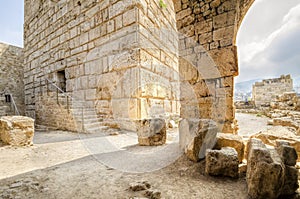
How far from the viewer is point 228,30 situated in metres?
2.69

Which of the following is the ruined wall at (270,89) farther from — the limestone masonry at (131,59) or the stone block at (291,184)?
the stone block at (291,184)

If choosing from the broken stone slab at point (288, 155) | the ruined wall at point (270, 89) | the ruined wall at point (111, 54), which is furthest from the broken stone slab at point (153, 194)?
the ruined wall at point (270, 89)

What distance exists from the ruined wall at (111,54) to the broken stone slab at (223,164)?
2.87 m

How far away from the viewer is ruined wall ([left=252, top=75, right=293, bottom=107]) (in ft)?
45.8

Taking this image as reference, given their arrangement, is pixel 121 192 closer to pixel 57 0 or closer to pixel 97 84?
pixel 97 84

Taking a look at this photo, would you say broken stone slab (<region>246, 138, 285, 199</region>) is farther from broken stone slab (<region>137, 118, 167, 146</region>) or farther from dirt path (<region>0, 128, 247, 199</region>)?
broken stone slab (<region>137, 118, 167, 146</region>)

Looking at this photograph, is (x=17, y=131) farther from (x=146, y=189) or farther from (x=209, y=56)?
(x=209, y=56)

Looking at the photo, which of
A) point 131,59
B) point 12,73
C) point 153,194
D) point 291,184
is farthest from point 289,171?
point 12,73

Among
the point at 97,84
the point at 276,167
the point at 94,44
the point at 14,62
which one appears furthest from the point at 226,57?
the point at 14,62

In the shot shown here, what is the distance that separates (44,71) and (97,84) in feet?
13.7

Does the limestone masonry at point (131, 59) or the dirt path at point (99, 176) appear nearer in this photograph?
the dirt path at point (99, 176)

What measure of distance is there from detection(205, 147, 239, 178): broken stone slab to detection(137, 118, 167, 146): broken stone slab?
5.24ft

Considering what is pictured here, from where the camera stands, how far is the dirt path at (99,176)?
154 centimetres

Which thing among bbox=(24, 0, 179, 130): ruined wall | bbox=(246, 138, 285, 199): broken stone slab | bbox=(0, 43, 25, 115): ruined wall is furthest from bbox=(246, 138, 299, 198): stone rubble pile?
bbox=(0, 43, 25, 115): ruined wall
